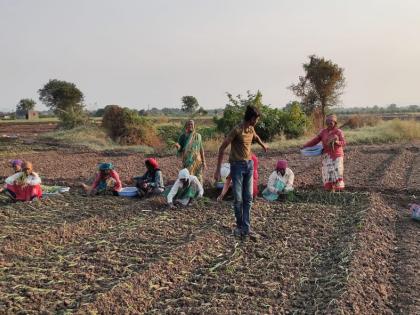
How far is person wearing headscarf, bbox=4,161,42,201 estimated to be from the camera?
7969 mm

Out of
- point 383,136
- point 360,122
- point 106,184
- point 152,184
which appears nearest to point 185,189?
point 152,184

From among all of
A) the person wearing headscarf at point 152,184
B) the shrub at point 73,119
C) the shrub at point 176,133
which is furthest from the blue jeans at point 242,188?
the shrub at point 73,119

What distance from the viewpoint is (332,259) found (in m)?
5.22

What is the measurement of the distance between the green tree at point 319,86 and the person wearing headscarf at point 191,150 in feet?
65.4

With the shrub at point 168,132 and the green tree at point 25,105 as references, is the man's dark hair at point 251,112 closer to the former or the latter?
the shrub at point 168,132

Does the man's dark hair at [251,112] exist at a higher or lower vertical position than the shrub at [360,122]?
higher

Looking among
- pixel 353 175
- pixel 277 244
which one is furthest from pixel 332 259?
pixel 353 175

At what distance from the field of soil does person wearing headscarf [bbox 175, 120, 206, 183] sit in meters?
0.55

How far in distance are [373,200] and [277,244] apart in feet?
9.08

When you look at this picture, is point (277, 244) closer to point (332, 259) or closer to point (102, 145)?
point (332, 259)

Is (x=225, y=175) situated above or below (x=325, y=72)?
below

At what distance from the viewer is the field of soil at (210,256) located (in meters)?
4.09

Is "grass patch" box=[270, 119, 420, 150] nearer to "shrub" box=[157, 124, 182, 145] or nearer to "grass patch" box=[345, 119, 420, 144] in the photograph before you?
"grass patch" box=[345, 119, 420, 144]

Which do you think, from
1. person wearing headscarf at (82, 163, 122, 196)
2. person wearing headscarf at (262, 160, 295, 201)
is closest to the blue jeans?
person wearing headscarf at (262, 160, 295, 201)
